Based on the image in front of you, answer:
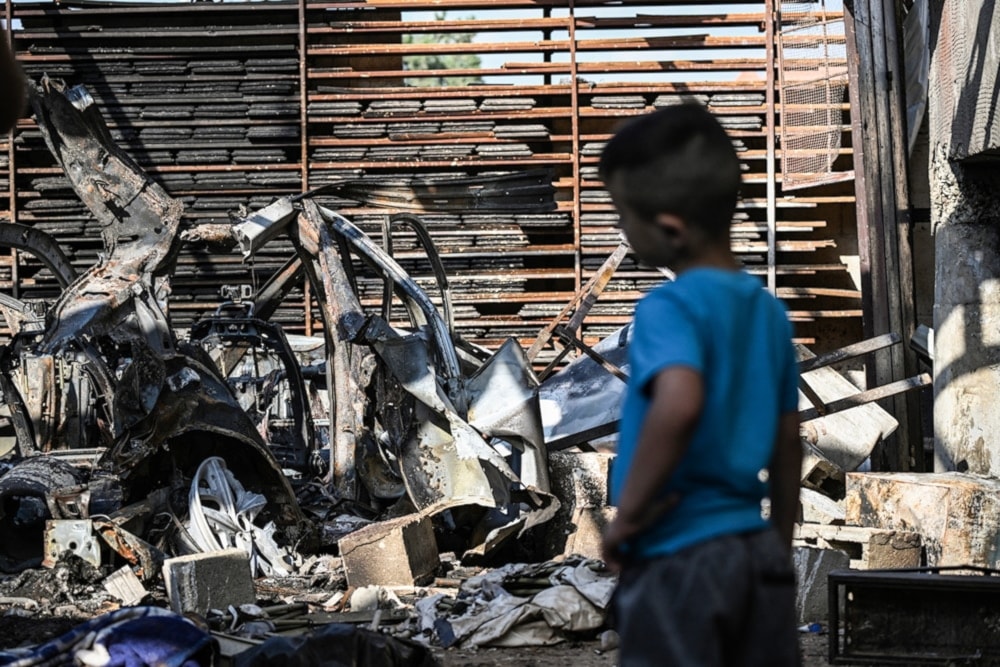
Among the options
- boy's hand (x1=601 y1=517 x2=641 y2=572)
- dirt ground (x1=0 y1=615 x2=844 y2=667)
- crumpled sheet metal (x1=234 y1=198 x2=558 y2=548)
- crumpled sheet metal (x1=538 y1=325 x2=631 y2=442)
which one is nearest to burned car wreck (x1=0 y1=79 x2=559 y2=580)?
crumpled sheet metal (x1=234 y1=198 x2=558 y2=548)

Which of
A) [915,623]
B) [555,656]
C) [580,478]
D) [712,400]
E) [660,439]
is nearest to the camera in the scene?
[660,439]

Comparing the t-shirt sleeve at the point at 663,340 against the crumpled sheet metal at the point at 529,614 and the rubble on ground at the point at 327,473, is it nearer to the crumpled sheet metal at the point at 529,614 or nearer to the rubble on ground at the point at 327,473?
the rubble on ground at the point at 327,473

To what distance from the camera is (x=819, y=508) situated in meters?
9.83

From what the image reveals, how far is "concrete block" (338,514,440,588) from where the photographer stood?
339 inches

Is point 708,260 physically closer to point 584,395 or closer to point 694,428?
point 694,428

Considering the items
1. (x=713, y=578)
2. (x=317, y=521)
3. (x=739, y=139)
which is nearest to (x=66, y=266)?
(x=317, y=521)

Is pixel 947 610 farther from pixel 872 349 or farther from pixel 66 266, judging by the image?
pixel 66 266

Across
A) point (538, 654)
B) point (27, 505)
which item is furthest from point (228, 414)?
point (538, 654)

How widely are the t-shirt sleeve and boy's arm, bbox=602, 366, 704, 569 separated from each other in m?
0.02

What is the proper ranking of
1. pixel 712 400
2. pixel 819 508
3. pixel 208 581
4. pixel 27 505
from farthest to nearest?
pixel 27 505, pixel 819 508, pixel 208 581, pixel 712 400

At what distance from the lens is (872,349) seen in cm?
1030

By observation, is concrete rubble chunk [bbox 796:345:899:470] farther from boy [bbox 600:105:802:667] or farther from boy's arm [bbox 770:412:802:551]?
boy [bbox 600:105:802:667]

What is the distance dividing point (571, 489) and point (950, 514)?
293 centimetres

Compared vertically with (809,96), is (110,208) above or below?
below
